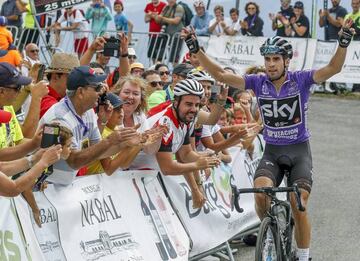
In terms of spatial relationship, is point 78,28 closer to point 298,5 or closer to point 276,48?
point 298,5

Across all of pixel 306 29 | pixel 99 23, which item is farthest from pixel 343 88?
pixel 99 23

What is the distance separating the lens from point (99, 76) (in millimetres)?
7285

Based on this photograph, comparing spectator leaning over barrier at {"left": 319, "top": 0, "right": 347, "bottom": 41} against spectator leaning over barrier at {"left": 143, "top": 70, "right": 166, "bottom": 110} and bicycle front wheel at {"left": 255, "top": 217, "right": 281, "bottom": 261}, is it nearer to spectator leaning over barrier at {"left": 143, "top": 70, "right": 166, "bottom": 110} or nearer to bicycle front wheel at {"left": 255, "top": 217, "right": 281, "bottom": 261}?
spectator leaning over barrier at {"left": 143, "top": 70, "right": 166, "bottom": 110}

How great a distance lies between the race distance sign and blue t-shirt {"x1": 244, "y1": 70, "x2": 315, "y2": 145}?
5.83 metres

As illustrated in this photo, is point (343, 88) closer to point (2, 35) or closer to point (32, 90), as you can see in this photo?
point (2, 35)

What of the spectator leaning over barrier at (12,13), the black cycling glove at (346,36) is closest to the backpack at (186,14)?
the spectator leaning over barrier at (12,13)

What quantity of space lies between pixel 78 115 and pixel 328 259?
378cm

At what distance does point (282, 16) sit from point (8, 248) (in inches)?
648

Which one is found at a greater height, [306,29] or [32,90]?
[32,90]

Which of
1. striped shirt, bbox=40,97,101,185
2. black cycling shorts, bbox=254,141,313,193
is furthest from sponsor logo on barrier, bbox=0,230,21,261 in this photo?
black cycling shorts, bbox=254,141,313,193

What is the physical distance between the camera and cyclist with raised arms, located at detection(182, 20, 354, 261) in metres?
8.73

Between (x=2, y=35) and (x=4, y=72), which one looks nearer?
(x=4, y=72)

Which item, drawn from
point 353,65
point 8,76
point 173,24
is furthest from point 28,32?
point 8,76

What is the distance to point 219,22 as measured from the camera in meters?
22.0
